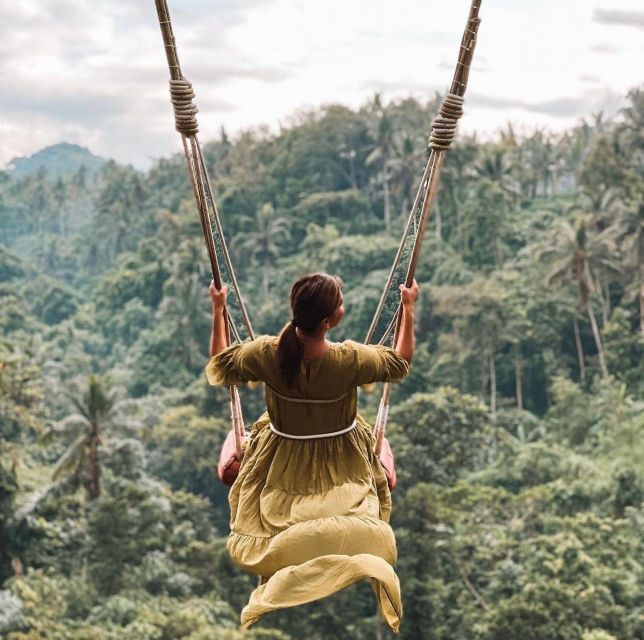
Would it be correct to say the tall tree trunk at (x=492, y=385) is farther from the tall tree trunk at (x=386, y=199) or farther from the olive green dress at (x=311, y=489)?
the olive green dress at (x=311, y=489)

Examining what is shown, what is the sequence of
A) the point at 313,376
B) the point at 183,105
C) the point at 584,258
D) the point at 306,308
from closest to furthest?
the point at 306,308
the point at 313,376
the point at 183,105
the point at 584,258

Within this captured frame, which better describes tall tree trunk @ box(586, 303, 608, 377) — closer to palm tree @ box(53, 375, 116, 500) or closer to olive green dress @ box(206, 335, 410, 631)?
palm tree @ box(53, 375, 116, 500)

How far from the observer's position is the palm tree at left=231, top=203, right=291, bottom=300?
25078mm

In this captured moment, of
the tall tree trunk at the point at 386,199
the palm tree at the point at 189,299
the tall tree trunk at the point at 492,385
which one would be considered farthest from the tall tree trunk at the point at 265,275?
the tall tree trunk at the point at 492,385

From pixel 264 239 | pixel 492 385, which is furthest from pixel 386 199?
pixel 492 385

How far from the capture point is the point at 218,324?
2254mm

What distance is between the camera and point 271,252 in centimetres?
2545

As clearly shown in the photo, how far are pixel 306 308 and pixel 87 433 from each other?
1121 centimetres

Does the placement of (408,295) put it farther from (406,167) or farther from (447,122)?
(406,167)

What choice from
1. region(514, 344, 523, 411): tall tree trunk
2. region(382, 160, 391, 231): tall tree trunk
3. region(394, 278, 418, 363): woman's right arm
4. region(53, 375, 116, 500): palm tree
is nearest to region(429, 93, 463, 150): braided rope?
region(394, 278, 418, 363): woman's right arm

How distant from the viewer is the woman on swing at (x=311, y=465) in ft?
6.49

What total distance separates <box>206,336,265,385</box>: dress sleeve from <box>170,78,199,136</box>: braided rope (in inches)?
23.2

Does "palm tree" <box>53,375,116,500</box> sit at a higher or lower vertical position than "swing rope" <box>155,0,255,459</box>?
lower

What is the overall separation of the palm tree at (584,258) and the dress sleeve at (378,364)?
16408 millimetres
